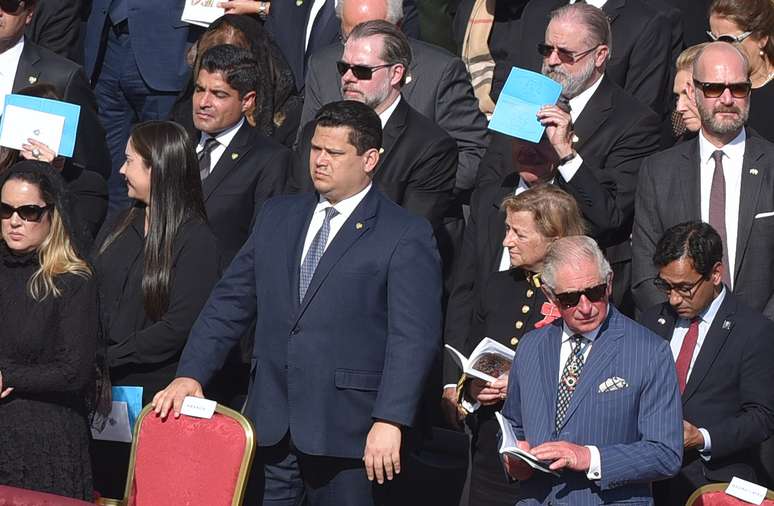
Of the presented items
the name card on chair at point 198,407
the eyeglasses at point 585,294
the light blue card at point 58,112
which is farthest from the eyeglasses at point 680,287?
the light blue card at point 58,112

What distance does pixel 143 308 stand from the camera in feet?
26.1

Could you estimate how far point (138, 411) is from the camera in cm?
766

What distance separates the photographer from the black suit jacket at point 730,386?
7145 millimetres

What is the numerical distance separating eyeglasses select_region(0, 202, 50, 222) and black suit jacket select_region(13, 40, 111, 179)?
1995 mm

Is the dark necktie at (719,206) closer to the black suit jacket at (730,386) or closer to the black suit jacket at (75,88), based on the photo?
the black suit jacket at (730,386)

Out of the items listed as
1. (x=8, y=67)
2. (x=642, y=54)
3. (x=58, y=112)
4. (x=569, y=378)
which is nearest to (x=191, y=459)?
(x=569, y=378)

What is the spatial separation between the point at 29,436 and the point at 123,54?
15.8ft

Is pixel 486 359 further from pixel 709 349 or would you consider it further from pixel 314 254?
pixel 709 349

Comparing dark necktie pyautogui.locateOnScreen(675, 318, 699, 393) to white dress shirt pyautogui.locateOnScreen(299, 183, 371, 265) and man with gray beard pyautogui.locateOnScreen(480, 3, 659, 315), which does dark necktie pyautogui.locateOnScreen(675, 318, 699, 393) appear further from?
white dress shirt pyautogui.locateOnScreen(299, 183, 371, 265)

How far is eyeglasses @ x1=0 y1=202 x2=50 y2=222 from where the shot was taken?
24.1 ft

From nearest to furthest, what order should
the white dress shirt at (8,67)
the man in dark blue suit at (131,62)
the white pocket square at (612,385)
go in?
the white pocket square at (612,385) < the white dress shirt at (8,67) < the man in dark blue suit at (131,62)

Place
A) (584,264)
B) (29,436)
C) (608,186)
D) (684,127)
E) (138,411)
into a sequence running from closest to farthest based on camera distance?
(584,264) → (29,436) → (138,411) → (608,186) → (684,127)

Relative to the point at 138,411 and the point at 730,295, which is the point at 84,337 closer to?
the point at 138,411

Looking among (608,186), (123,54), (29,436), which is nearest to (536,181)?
(608,186)
